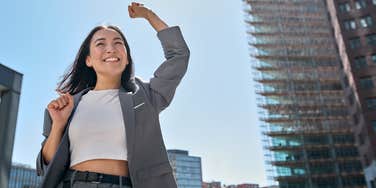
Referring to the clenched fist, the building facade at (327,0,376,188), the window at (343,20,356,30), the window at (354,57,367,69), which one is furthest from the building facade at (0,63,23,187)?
the window at (343,20,356,30)

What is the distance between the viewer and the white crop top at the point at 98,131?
79.1 inches

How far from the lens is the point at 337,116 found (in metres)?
59.2

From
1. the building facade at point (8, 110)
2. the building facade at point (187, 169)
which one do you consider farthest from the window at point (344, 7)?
the building facade at point (187, 169)

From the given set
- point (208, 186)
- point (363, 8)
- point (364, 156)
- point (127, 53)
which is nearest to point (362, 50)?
point (363, 8)

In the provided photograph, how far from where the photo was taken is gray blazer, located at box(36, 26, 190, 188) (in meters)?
1.94

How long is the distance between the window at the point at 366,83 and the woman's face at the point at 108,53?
43.1 meters

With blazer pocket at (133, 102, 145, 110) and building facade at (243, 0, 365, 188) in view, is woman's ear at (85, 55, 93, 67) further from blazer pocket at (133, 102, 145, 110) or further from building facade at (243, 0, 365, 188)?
building facade at (243, 0, 365, 188)

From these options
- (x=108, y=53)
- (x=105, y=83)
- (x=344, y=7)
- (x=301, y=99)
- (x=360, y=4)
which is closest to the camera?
(x=108, y=53)

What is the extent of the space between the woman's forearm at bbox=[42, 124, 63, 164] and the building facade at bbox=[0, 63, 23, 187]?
634 cm

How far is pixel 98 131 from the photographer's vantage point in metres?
2.08

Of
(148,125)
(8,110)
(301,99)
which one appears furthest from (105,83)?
(301,99)

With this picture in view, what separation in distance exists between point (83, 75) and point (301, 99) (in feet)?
197

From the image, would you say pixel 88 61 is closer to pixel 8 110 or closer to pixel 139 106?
pixel 139 106

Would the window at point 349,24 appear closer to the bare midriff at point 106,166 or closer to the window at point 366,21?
the window at point 366,21
